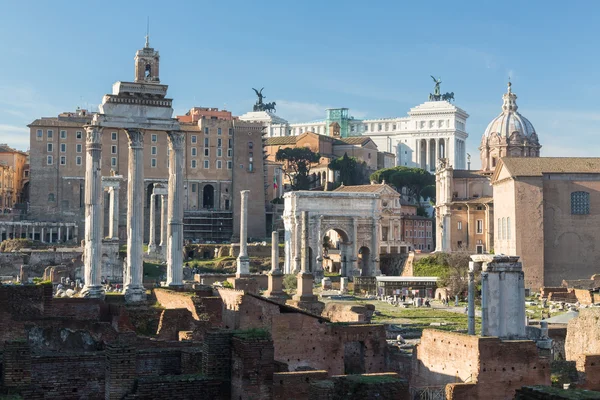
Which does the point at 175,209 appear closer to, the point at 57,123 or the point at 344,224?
the point at 344,224

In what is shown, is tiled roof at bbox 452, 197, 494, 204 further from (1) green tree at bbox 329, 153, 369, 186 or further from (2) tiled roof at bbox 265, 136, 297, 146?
(2) tiled roof at bbox 265, 136, 297, 146

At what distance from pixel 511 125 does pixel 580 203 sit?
23.3 meters

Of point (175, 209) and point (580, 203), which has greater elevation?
point (580, 203)

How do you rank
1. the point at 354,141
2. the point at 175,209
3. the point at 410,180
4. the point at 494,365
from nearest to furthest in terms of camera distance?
1. the point at 494,365
2. the point at 175,209
3. the point at 410,180
4. the point at 354,141

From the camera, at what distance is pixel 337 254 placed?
6875 cm

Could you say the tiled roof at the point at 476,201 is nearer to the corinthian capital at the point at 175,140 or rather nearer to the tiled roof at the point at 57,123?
the tiled roof at the point at 57,123

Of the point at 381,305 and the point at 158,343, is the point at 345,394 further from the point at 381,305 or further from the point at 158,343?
the point at 381,305

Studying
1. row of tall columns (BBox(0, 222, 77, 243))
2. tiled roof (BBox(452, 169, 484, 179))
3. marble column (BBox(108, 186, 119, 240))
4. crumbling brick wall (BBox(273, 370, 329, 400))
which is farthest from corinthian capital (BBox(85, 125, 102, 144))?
tiled roof (BBox(452, 169, 484, 179))

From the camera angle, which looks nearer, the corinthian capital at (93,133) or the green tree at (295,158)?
the corinthian capital at (93,133)

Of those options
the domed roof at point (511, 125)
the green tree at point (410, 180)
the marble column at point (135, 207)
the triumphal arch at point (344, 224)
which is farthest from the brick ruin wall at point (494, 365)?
the green tree at point (410, 180)

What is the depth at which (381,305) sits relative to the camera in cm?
4256

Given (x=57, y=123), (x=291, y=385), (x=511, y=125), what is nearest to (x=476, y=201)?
(x=511, y=125)

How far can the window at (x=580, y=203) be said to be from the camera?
169 ft

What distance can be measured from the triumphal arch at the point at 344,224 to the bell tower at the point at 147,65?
38.1m
